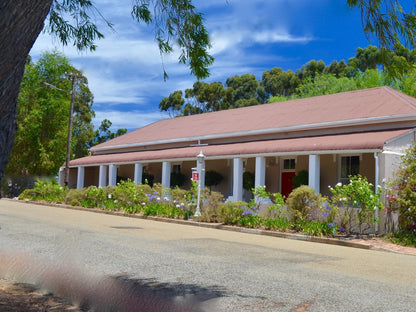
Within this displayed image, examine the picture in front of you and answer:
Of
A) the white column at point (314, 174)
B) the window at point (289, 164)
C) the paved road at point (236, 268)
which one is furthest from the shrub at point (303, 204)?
the window at point (289, 164)

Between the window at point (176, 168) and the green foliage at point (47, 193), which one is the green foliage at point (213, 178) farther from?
the green foliage at point (47, 193)

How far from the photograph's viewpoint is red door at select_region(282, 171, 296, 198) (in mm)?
21344

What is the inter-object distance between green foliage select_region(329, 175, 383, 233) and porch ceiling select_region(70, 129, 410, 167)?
1.79 meters

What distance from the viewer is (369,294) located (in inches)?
233

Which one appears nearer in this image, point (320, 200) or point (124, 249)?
point (124, 249)

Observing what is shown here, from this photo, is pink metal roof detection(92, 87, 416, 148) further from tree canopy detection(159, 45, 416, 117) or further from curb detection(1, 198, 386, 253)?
tree canopy detection(159, 45, 416, 117)

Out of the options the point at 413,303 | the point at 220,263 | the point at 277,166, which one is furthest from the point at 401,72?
the point at 277,166

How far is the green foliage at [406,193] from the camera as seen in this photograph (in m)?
13.1

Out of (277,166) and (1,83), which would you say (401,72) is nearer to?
(1,83)

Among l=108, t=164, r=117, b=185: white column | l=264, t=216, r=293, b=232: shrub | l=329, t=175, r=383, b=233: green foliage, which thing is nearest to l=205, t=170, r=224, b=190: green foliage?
l=108, t=164, r=117, b=185: white column

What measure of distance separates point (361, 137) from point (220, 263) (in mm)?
10600

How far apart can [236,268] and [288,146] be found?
11.4 meters

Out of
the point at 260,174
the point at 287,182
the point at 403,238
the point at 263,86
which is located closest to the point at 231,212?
the point at 260,174

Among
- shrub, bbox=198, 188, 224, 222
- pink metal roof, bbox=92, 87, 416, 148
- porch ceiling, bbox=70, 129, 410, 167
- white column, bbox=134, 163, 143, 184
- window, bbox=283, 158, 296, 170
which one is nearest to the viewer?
porch ceiling, bbox=70, 129, 410, 167
